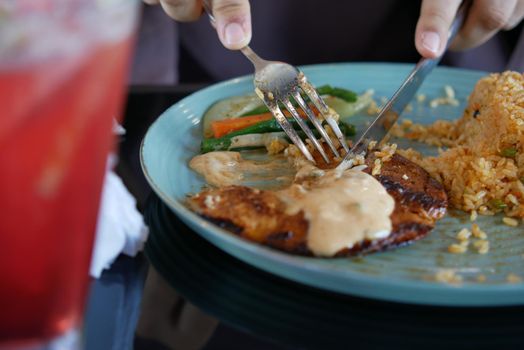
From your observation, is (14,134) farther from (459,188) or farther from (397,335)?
(459,188)

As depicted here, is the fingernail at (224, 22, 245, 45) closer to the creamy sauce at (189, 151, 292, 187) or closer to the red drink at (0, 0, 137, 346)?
the creamy sauce at (189, 151, 292, 187)

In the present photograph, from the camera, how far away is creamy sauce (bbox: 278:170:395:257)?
3.91 feet

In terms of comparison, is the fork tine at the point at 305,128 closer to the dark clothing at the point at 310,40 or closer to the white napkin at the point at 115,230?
the white napkin at the point at 115,230

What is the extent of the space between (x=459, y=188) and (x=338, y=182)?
37 centimetres

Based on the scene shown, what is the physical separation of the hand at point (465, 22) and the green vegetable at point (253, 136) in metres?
0.38

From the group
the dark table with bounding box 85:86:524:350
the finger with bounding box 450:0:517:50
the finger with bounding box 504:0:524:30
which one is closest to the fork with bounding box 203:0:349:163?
the dark table with bounding box 85:86:524:350

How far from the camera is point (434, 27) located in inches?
68.3

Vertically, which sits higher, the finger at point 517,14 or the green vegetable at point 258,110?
the finger at point 517,14

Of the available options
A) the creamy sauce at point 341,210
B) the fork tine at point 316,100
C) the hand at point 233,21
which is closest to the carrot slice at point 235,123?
the fork tine at point 316,100

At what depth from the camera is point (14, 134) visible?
0.63m

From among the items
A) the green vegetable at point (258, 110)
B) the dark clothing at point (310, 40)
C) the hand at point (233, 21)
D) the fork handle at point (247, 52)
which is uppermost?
the hand at point (233, 21)

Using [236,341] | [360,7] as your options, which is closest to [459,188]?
[236,341]

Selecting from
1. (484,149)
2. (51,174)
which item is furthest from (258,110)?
(51,174)

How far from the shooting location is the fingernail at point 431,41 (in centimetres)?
171
